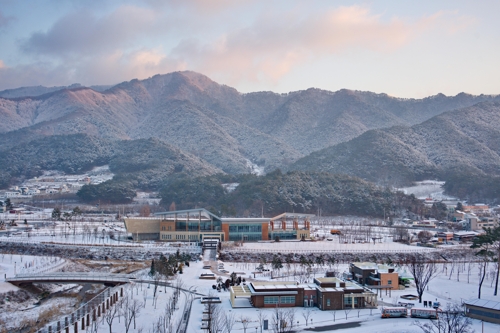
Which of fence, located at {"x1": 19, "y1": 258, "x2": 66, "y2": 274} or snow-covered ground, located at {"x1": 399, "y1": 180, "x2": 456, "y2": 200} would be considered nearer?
fence, located at {"x1": 19, "y1": 258, "x2": 66, "y2": 274}

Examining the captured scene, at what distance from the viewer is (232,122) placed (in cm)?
17675

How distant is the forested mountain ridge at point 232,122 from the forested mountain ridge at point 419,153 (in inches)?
869

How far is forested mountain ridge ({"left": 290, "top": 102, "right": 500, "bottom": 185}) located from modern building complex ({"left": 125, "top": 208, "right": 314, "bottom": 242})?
160 ft

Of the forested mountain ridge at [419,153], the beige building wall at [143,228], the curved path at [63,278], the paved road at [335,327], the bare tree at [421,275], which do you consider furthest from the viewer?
the forested mountain ridge at [419,153]

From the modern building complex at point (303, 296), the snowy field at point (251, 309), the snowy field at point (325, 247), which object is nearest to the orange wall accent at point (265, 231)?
the snowy field at point (325, 247)

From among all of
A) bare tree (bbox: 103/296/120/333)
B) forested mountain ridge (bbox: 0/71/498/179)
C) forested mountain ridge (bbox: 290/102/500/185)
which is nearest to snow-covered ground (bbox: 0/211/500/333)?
bare tree (bbox: 103/296/120/333)

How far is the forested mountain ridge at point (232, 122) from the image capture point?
460 ft

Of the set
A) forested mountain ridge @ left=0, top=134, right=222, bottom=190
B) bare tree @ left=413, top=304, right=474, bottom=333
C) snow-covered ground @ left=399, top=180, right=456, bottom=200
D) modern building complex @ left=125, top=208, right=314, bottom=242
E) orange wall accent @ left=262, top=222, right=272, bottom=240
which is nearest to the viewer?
bare tree @ left=413, top=304, right=474, bottom=333

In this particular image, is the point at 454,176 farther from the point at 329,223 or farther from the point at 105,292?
the point at 105,292

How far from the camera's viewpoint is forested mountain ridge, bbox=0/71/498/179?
460 feet

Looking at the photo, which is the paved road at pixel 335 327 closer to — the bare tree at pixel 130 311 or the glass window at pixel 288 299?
the glass window at pixel 288 299

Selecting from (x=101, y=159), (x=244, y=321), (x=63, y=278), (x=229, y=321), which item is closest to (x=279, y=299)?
(x=244, y=321)

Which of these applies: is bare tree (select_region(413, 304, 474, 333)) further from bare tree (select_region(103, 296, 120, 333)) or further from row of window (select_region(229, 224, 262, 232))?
row of window (select_region(229, 224, 262, 232))

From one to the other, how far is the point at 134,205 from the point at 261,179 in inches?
689
